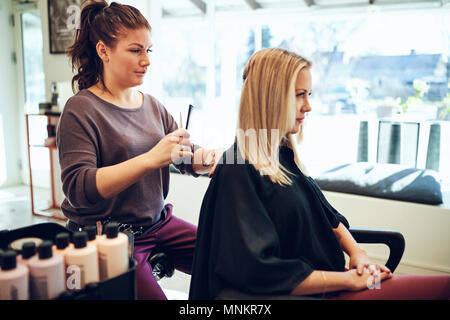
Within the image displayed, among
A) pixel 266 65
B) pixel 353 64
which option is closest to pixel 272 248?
pixel 266 65

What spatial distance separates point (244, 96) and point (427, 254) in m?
1.95

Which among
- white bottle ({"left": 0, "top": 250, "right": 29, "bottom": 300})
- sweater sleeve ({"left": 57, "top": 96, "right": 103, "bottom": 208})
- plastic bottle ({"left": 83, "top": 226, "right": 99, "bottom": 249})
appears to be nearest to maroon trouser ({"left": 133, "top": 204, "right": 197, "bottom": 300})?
sweater sleeve ({"left": 57, "top": 96, "right": 103, "bottom": 208})

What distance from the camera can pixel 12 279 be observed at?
2.14ft

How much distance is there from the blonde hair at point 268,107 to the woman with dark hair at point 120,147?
0.68ft

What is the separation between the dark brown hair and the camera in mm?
1251

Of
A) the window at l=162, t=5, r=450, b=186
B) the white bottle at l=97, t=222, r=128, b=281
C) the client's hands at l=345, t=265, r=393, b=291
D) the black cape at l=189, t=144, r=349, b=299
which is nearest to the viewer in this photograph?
the white bottle at l=97, t=222, r=128, b=281

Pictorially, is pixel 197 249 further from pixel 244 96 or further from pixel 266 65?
pixel 266 65

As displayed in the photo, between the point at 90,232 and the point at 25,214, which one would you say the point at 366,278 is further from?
the point at 25,214

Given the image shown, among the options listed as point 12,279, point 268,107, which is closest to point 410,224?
point 268,107

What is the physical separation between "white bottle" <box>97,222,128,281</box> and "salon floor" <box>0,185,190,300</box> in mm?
1570

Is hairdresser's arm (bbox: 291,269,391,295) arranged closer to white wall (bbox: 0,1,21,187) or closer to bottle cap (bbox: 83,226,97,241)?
bottle cap (bbox: 83,226,97,241)

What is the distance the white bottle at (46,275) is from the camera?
677 mm

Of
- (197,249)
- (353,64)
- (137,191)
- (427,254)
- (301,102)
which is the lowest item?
(427,254)
